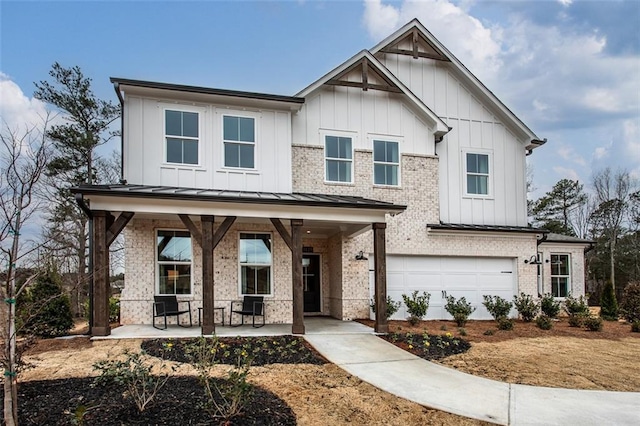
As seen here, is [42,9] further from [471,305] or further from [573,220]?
[573,220]

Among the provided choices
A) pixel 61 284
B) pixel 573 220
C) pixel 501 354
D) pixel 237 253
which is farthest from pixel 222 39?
pixel 573 220

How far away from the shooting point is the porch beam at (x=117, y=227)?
966 cm

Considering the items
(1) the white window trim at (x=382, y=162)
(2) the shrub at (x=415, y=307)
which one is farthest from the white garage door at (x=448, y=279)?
(1) the white window trim at (x=382, y=162)

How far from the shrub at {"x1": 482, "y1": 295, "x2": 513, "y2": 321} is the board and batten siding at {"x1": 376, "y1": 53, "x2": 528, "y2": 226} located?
274 cm

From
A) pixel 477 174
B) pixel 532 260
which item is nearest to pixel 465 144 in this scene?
pixel 477 174

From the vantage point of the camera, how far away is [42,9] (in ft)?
38.5

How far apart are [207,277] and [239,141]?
438cm

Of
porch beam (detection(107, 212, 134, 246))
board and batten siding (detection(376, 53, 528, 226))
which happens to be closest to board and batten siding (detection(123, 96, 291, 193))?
porch beam (detection(107, 212, 134, 246))

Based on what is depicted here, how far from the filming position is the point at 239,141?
→ 41.0ft

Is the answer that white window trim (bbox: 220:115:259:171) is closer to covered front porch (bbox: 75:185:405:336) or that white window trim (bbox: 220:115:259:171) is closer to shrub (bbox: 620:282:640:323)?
covered front porch (bbox: 75:185:405:336)

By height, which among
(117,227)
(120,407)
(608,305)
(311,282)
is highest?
(117,227)

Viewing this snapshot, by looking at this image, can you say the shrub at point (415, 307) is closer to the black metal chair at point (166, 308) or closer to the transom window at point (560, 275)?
the black metal chair at point (166, 308)

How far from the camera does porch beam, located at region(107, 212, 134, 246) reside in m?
9.66

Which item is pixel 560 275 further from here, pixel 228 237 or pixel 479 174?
pixel 228 237
